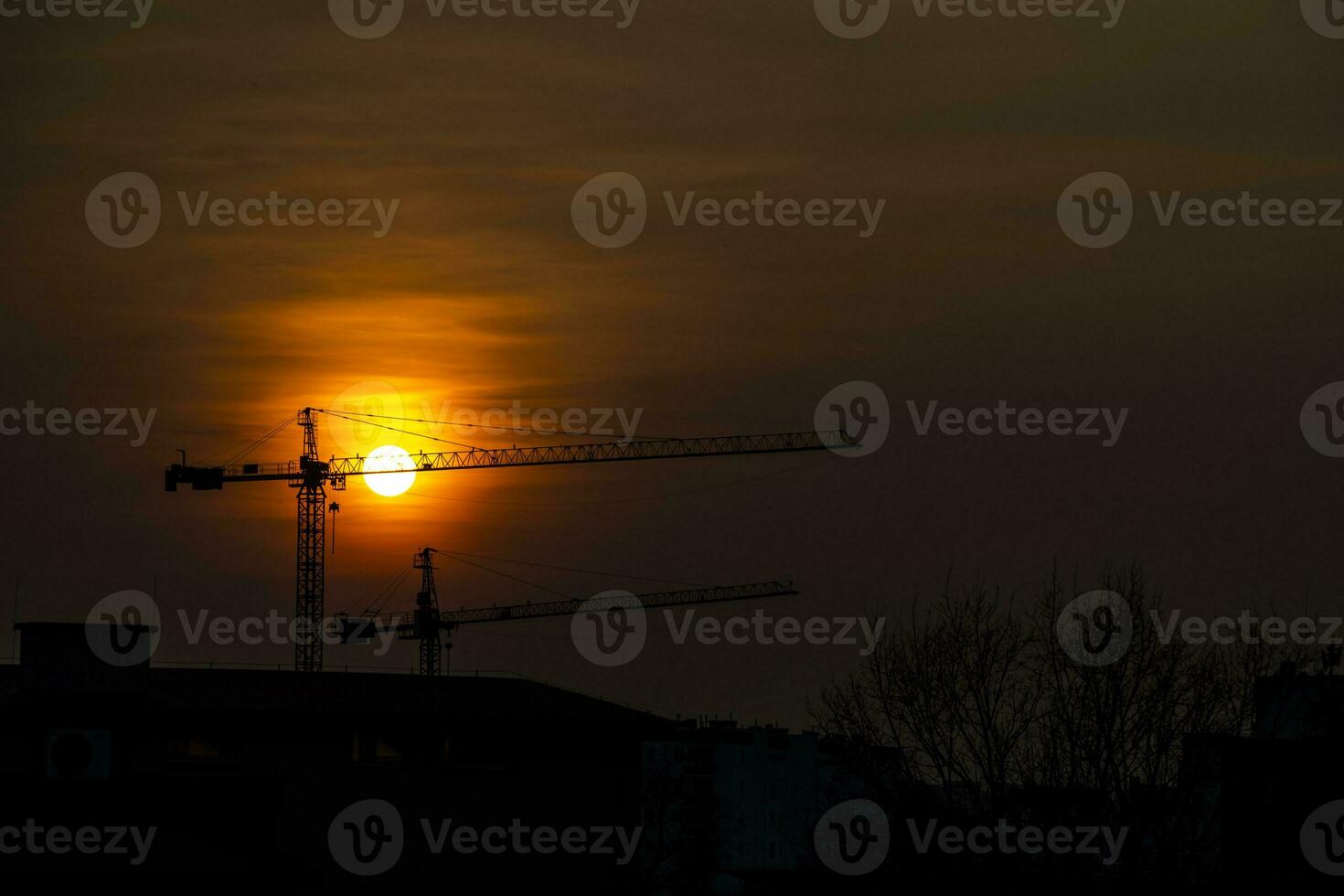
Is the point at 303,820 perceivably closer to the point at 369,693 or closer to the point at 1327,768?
the point at 369,693

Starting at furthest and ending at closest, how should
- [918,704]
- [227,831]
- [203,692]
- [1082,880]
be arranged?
[203,692] < [227,831] < [918,704] < [1082,880]

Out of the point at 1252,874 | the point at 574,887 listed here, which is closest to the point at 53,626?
the point at 574,887

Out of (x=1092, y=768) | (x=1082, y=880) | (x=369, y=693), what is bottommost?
(x=1082, y=880)

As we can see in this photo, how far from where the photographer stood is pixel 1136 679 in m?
29.9

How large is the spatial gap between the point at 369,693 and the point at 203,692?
15.5 ft

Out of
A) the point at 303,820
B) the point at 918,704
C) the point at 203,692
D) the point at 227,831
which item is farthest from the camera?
the point at 203,692

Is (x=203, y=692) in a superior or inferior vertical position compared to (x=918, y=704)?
superior

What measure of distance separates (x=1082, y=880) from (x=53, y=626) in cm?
2440

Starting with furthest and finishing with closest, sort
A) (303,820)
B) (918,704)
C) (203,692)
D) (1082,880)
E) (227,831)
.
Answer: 1. (203,692)
2. (303,820)
3. (227,831)
4. (918,704)
5. (1082,880)

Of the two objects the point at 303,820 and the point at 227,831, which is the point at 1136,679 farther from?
the point at 303,820

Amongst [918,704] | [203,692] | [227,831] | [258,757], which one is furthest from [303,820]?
[918,704]

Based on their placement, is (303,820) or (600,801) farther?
(600,801)

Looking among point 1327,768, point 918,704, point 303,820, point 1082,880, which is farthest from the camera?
point 303,820

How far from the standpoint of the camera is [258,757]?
48031 mm
